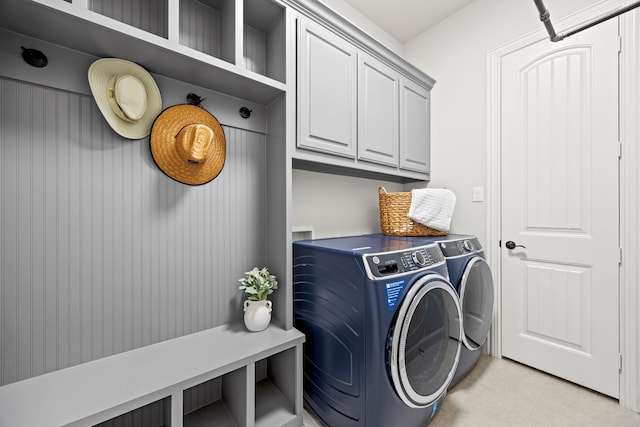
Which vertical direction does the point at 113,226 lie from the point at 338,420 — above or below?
above

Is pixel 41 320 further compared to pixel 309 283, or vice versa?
pixel 309 283

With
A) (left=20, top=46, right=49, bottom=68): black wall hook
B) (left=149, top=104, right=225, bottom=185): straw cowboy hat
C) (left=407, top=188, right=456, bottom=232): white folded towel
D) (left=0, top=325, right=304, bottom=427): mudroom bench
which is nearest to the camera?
(left=0, top=325, right=304, bottom=427): mudroom bench

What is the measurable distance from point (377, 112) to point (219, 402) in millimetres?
1981

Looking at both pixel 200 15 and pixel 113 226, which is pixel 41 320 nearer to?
pixel 113 226

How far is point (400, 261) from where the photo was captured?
1149mm

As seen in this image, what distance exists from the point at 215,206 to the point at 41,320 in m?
0.77

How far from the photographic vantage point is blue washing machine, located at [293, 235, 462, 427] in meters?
1.04

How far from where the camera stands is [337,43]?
1.54m

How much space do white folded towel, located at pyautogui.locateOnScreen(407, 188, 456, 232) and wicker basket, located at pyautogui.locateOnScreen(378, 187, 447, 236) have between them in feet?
0.15

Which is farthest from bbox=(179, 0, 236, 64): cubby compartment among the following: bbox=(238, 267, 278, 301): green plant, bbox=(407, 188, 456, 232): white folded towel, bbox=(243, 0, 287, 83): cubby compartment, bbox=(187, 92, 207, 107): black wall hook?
bbox=(407, 188, 456, 232): white folded towel

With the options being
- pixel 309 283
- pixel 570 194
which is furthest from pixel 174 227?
pixel 570 194

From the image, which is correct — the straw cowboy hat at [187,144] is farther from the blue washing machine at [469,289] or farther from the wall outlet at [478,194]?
the wall outlet at [478,194]

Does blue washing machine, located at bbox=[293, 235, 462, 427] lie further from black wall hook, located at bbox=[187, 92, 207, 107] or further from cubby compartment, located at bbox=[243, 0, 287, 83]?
cubby compartment, located at bbox=[243, 0, 287, 83]

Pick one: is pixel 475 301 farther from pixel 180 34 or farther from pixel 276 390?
pixel 180 34
